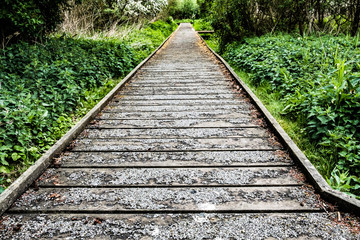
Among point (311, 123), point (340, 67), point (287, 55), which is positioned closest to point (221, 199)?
point (311, 123)

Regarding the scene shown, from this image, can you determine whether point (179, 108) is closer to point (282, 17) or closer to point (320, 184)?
point (320, 184)

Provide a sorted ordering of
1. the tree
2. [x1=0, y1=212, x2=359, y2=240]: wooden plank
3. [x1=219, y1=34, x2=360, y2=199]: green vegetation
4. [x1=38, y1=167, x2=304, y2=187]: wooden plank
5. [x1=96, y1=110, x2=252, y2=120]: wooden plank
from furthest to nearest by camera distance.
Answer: the tree < [x1=96, y1=110, x2=252, y2=120]: wooden plank < [x1=219, y1=34, x2=360, y2=199]: green vegetation < [x1=38, y1=167, x2=304, y2=187]: wooden plank < [x1=0, y1=212, x2=359, y2=240]: wooden plank

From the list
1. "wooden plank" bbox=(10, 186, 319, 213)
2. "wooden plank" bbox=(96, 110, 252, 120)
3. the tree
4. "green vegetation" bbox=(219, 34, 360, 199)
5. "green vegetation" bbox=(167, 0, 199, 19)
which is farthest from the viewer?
"green vegetation" bbox=(167, 0, 199, 19)

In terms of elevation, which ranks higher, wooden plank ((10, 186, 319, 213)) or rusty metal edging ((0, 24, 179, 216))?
rusty metal edging ((0, 24, 179, 216))

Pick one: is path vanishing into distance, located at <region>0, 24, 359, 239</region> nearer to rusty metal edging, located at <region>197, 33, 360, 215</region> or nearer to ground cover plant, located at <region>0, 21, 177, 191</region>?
rusty metal edging, located at <region>197, 33, 360, 215</region>

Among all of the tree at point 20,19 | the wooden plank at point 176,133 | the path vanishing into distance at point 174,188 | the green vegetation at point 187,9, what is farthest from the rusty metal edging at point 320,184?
the green vegetation at point 187,9

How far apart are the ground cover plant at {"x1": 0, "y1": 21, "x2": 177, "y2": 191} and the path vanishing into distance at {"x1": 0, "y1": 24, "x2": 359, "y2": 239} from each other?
472 millimetres

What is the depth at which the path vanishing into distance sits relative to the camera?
1.75 m

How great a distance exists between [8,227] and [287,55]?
6292mm

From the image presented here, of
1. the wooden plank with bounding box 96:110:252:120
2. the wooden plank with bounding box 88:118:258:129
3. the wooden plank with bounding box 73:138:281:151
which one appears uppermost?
the wooden plank with bounding box 96:110:252:120

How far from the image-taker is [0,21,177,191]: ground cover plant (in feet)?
9.14

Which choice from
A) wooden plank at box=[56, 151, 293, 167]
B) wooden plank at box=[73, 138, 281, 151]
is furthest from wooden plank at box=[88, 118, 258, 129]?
wooden plank at box=[56, 151, 293, 167]

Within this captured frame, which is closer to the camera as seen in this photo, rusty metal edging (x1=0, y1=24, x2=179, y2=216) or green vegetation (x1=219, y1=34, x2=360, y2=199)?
rusty metal edging (x1=0, y1=24, x2=179, y2=216)

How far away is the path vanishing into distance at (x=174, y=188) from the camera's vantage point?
175 centimetres
